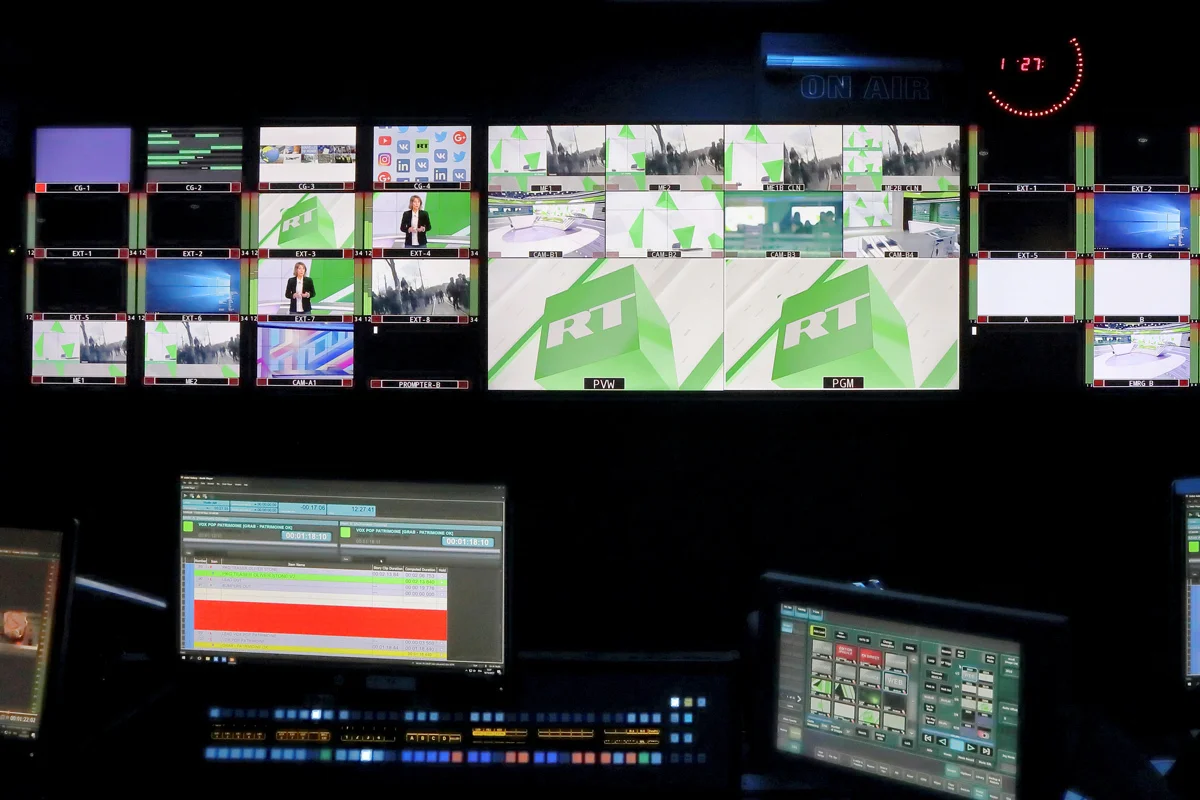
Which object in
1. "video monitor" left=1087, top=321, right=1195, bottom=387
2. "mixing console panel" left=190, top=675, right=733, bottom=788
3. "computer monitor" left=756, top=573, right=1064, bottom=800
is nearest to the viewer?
"computer monitor" left=756, top=573, right=1064, bottom=800

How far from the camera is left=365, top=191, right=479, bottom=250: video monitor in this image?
218cm

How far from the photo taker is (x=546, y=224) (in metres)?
2.16

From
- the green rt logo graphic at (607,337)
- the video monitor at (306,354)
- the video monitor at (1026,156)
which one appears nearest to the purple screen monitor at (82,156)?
the video monitor at (306,354)

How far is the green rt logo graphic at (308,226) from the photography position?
2.18 meters

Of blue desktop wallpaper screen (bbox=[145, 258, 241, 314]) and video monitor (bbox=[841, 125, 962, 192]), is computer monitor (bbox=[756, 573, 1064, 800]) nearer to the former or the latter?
video monitor (bbox=[841, 125, 962, 192])

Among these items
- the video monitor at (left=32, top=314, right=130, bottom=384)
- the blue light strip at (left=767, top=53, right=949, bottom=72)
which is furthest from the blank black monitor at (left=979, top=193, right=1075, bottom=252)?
the video monitor at (left=32, top=314, right=130, bottom=384)

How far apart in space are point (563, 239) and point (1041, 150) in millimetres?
1297

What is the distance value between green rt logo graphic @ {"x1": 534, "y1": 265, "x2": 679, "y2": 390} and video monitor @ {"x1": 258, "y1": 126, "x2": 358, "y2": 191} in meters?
0.66

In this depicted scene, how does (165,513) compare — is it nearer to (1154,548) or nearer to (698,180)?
(698,180)

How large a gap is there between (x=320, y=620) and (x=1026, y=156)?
2078 mm

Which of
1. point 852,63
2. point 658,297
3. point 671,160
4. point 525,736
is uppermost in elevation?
point 852,63

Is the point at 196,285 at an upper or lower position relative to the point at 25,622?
upper

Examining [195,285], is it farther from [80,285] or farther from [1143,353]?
[1143,353]

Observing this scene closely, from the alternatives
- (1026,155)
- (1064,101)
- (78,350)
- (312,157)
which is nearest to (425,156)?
(312,157)
